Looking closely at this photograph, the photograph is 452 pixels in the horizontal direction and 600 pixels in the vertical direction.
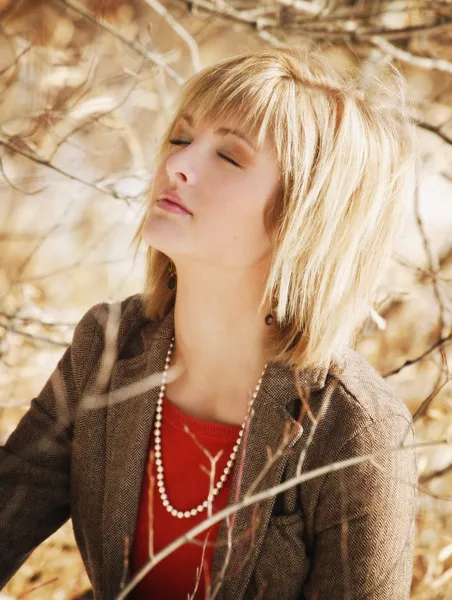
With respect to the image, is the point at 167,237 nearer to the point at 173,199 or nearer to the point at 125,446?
the point at 173,199

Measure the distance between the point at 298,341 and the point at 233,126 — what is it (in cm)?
45

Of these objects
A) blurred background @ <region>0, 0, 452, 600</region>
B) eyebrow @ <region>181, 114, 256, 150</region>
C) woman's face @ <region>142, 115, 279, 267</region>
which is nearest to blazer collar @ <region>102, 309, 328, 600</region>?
woman's face @ <region>142, 115, 279, 267</region>

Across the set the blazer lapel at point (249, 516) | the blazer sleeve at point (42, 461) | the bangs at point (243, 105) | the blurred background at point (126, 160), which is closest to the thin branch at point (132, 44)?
the blurred background at point (126, 160)

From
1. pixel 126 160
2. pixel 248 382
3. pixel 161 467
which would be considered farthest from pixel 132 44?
pixel 161 467

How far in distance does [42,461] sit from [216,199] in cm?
71

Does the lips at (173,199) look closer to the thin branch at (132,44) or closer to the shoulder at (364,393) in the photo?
the shoulder at (364,393)

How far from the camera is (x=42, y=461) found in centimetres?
145

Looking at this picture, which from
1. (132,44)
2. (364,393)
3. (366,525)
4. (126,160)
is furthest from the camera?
(126,160)

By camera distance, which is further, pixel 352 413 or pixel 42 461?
pixel 42 461

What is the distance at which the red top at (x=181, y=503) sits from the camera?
1.33 metres

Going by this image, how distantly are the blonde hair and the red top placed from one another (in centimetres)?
22

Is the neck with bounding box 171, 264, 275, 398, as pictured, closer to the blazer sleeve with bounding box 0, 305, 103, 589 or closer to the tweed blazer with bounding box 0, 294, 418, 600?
the tweed blazer with bounding box 0, 294, 418, 600

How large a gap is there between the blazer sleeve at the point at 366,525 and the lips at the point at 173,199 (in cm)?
52

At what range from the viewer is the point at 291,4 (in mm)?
2236
